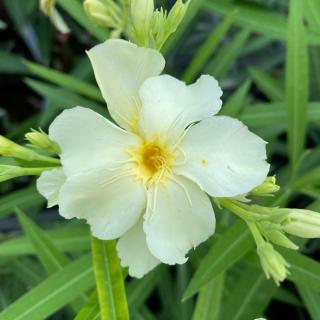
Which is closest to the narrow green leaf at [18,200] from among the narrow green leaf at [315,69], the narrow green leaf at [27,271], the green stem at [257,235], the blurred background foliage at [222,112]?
the blurred background foliage at [222,112]

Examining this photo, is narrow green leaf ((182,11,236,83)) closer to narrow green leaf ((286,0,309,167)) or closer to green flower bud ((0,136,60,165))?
narrow green leaf ((286,0,309,167))

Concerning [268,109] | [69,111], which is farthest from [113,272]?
[268,109]

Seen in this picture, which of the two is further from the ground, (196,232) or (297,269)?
(196,232)

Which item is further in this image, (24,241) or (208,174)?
(24,241)

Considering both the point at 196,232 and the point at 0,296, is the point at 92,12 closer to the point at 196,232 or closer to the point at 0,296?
the point at 196,232

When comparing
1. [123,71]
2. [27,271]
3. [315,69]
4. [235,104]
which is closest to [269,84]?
[315,69]

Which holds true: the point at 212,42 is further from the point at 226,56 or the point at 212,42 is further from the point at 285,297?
the point at 285,297
